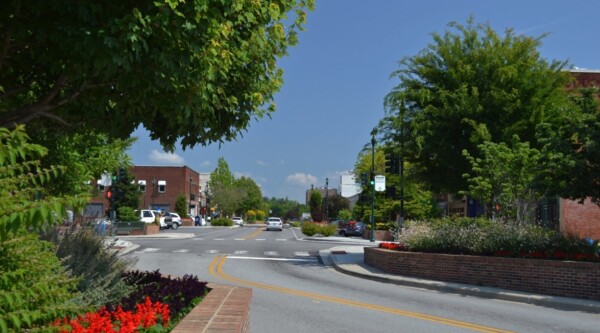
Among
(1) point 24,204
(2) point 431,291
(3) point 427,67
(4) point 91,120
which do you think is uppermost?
(3) point 427,67

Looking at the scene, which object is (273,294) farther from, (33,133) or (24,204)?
(24,204)

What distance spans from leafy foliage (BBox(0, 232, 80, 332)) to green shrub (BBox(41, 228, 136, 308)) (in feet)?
7.25

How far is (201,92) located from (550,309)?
993 cm

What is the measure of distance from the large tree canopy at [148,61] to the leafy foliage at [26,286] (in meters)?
2.22

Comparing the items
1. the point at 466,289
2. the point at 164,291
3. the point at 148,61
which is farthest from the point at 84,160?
the point at 148,61

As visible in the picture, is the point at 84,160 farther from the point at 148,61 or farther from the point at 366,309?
the point at 148,61

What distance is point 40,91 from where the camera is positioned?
8469 mm

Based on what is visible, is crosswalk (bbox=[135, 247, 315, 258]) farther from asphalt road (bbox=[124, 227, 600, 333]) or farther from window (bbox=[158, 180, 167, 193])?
window (bbox=[158, 180, 167, 193])

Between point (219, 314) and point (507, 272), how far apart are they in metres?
11.7

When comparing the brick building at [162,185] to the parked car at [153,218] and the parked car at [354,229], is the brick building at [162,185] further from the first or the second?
the parked car at [354,229]

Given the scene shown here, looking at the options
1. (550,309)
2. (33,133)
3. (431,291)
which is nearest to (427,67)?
(431,291)

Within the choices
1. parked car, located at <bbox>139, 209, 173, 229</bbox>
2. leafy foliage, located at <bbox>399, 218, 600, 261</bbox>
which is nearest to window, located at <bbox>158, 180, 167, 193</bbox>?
parked car, located at <bbox>139, 209, 173, 229</bbox>

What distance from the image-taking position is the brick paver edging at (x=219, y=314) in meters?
4.89

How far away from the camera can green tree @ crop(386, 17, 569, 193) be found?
2127 cm
